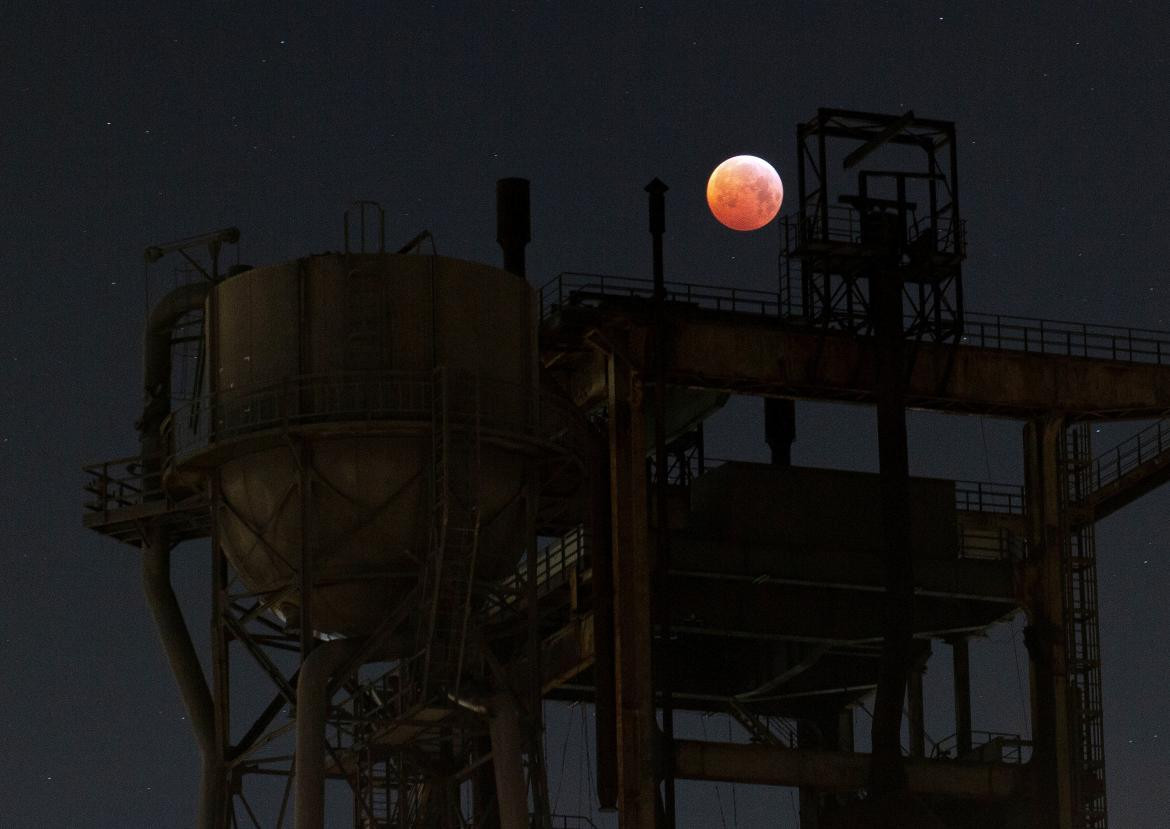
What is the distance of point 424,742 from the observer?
182 ft

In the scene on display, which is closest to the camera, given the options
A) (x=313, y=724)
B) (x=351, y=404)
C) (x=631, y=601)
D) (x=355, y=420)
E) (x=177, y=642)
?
(x=355, y=420)

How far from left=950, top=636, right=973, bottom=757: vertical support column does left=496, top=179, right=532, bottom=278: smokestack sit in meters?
15.9

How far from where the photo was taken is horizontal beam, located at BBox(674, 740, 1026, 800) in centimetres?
6047

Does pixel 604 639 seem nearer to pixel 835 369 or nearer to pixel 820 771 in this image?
pixel 820 771

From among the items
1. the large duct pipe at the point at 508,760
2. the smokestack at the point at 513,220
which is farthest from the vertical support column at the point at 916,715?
the large duct pipe at the point at 508,760

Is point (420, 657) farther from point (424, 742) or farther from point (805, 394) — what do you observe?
point (805, 394)

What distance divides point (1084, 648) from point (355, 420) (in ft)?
79.1

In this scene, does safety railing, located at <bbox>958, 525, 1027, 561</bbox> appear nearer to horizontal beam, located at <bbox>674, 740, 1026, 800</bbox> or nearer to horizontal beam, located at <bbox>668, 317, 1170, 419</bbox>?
horizontal beam, located at <bbox>668, 317, 1170, 419</bbox>

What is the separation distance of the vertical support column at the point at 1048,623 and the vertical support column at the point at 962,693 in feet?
14.5

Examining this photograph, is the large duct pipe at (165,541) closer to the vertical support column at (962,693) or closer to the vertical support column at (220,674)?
the vertical support column at (220,674)

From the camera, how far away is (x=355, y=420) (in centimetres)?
4972

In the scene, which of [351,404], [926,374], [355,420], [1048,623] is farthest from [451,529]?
[1048,623]

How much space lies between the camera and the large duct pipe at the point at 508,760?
5100 cm

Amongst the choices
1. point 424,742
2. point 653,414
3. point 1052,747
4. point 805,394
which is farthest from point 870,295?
point 424,742
